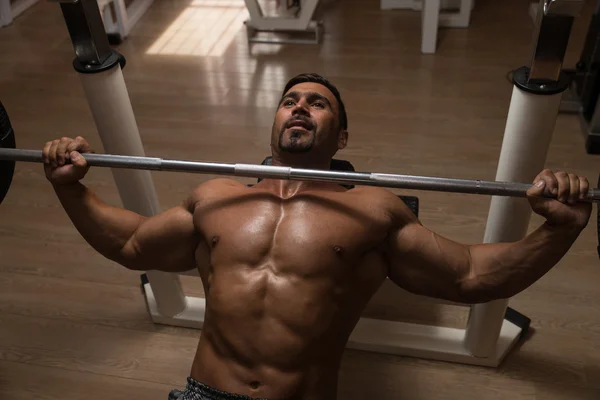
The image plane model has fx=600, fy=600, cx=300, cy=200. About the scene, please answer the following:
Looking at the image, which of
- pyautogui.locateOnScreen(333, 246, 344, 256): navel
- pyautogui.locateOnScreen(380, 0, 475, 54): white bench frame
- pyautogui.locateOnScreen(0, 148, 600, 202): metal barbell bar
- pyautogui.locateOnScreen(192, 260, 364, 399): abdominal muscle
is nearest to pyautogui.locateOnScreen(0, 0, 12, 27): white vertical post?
pyautogui.locateOnScreen(380, 0, 475, 54): white bench frame

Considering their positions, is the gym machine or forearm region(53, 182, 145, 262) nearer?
forearm region(53, 182, 145, 262)

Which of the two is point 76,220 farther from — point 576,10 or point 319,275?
point 576,10

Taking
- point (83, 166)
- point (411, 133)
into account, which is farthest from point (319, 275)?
point (411, 133)

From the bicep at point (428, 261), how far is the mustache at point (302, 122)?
0.32 metres

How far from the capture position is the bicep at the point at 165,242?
4.58 feet

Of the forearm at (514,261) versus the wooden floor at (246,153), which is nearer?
the forearm at (514,261)

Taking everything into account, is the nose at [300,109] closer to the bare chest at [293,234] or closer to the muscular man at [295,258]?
the muscular man at [295,258]

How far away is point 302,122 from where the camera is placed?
141 centimetres

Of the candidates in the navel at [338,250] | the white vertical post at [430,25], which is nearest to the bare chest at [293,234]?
the navel at [338,250]

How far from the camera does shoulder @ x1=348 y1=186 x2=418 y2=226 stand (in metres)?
1.32

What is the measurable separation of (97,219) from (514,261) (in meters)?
0.93

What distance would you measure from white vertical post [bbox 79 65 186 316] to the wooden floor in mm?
504

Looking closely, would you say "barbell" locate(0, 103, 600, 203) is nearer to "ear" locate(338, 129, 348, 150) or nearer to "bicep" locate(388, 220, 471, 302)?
"bicep" locate(388, 220, 471, 302)

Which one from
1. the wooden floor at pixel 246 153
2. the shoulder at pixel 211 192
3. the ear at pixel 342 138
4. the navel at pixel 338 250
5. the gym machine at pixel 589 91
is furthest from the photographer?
the gym machine at pixel 589 91
